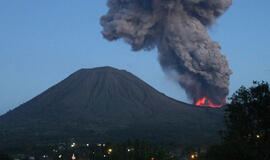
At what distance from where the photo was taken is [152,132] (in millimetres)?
78062

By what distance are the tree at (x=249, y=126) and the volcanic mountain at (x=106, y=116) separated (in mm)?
43127

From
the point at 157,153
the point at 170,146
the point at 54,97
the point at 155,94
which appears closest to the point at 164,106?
the point at 155,94

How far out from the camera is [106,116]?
9706cm

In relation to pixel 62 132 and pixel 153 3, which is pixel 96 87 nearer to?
pixel 62 132

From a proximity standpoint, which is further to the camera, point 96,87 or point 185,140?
point 96,87

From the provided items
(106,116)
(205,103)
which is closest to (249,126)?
(205,103)

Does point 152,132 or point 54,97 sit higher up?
point 54,97

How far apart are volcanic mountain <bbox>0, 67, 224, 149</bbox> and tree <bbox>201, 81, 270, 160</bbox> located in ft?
141

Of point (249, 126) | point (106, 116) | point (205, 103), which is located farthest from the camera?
point (106, 116)

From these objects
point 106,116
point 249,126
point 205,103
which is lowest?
point 249,126

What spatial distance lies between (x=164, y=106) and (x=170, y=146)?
38.5 metres

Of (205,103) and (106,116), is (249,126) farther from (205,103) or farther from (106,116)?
(106,116)

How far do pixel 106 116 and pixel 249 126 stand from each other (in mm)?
77837

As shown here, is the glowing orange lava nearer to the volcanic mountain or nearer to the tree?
the volcanic mountain
